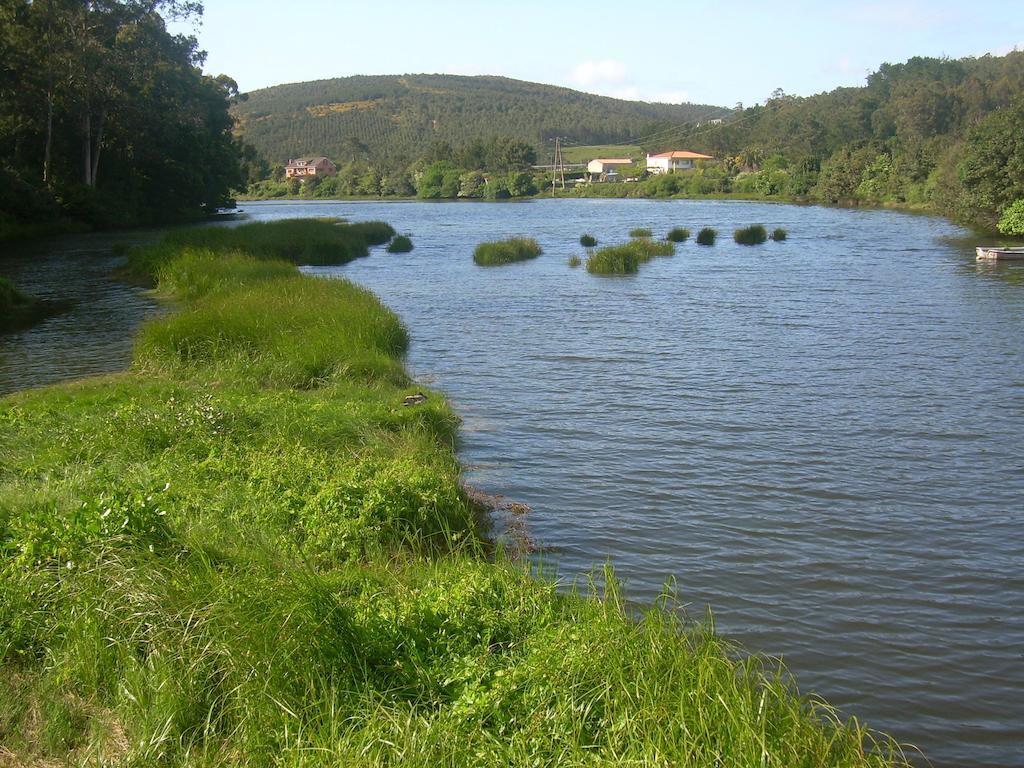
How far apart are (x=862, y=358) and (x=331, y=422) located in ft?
42.1

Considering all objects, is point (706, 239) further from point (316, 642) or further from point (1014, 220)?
point (316, 642)

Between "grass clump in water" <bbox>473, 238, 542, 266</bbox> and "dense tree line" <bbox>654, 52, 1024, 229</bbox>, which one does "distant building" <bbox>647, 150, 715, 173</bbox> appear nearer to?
"dense tree line" <bbox>654, 52, 1024, 229</bbox>

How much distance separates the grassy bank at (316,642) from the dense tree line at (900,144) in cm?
4796

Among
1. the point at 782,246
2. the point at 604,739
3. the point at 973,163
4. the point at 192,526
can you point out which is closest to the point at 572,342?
the point at 192,526

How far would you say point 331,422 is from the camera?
37.8 ft

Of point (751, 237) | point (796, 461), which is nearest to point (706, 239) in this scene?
point (751, 237)

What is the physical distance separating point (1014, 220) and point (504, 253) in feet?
81.7

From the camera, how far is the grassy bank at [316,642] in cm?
514

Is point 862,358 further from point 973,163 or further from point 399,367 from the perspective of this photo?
point 973,163

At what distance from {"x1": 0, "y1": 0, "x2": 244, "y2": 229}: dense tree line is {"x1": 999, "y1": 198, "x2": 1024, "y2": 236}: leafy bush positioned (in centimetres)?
4923

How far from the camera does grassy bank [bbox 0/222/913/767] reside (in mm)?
5137

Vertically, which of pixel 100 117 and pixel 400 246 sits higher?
pixel 100 117

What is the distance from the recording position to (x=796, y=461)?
12.9m

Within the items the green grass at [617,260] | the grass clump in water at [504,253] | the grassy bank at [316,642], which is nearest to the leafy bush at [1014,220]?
the green grass at [617,260]
